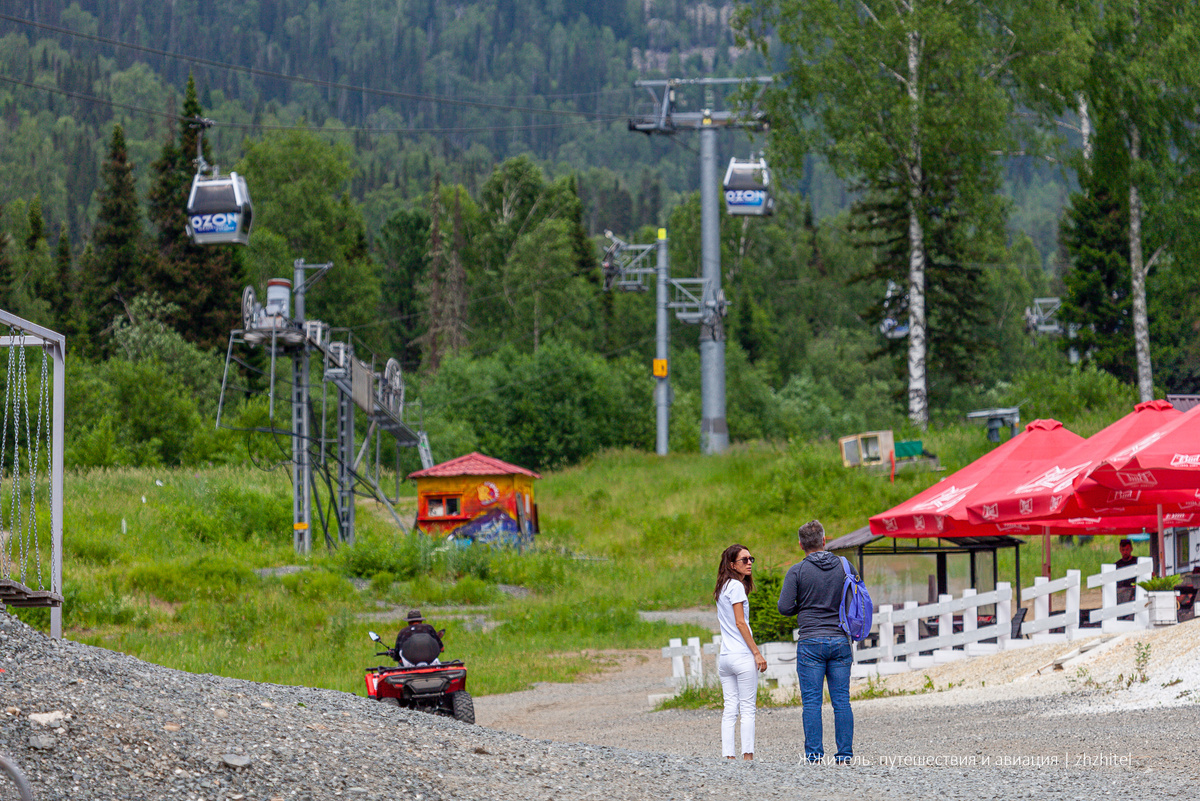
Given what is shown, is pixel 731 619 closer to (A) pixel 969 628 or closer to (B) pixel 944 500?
(A) pixel 969 628

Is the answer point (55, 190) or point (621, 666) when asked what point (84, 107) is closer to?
point (55, 190)

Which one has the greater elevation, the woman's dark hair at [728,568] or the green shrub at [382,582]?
the woman's dark hair at [728,568]

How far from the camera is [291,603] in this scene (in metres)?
26.0

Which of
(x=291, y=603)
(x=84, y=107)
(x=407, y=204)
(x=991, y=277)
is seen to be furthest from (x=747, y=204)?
(x=84, y=107)

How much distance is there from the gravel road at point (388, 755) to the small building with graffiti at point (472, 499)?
26500mm

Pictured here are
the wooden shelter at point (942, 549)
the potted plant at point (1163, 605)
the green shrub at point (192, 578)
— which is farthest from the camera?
the green shrub at point (192, 578)

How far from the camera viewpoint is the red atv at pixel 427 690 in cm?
1218

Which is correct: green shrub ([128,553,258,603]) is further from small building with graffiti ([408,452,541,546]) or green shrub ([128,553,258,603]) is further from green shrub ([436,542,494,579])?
small building with graffiti ([408,452,541,546])

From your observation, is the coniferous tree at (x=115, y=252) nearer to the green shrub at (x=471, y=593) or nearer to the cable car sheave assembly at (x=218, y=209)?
the cable car sheave assembly at (x=218, y=209)

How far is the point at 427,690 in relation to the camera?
12.2 metres

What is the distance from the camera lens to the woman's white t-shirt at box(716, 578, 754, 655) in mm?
9297

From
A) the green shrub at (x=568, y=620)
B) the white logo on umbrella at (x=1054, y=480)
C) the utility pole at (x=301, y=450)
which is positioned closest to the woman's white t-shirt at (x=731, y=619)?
the white logo on umbrella at (x=1054, y=480)

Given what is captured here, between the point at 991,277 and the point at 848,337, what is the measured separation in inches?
383

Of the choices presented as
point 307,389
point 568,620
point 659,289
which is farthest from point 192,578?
point 659,289
